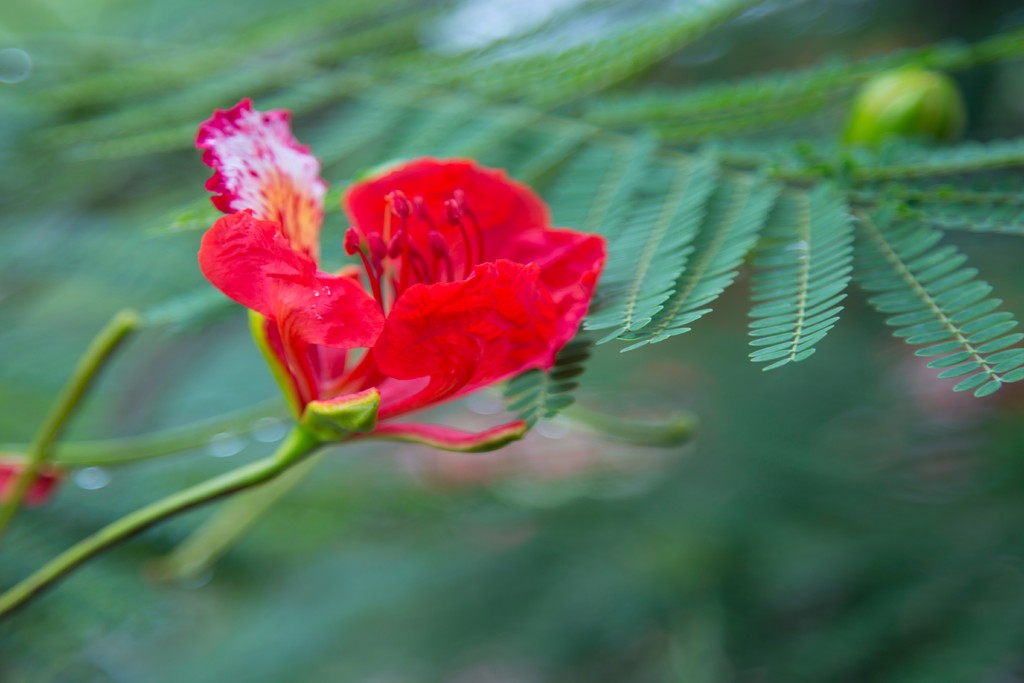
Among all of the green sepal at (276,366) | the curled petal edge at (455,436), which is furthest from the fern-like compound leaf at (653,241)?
the green sepal at (276,366)

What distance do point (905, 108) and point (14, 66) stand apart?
5.30 feet

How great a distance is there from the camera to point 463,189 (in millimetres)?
884

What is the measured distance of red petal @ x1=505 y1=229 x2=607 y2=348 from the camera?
779mm

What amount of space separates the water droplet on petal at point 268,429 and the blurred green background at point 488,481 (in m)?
0.02

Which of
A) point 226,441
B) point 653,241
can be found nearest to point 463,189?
point 653,241

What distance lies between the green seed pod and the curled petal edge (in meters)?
0.73

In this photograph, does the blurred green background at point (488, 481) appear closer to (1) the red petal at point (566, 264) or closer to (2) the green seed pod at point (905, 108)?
(2) the green seed pod at point (905, 108)

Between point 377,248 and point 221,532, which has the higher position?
point 377,248

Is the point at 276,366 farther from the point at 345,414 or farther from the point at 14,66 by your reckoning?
the point at 14,66

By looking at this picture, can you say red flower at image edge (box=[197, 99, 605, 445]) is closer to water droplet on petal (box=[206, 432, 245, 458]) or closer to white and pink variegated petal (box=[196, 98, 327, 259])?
white and pink variegated petal (box=[196, 98, 327, 259])

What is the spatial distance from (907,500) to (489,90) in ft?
3.82

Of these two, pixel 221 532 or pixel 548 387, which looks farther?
pixel 221 532

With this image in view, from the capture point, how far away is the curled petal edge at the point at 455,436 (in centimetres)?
71

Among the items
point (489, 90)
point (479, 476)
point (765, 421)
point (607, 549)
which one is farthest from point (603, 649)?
point (489, 90)
